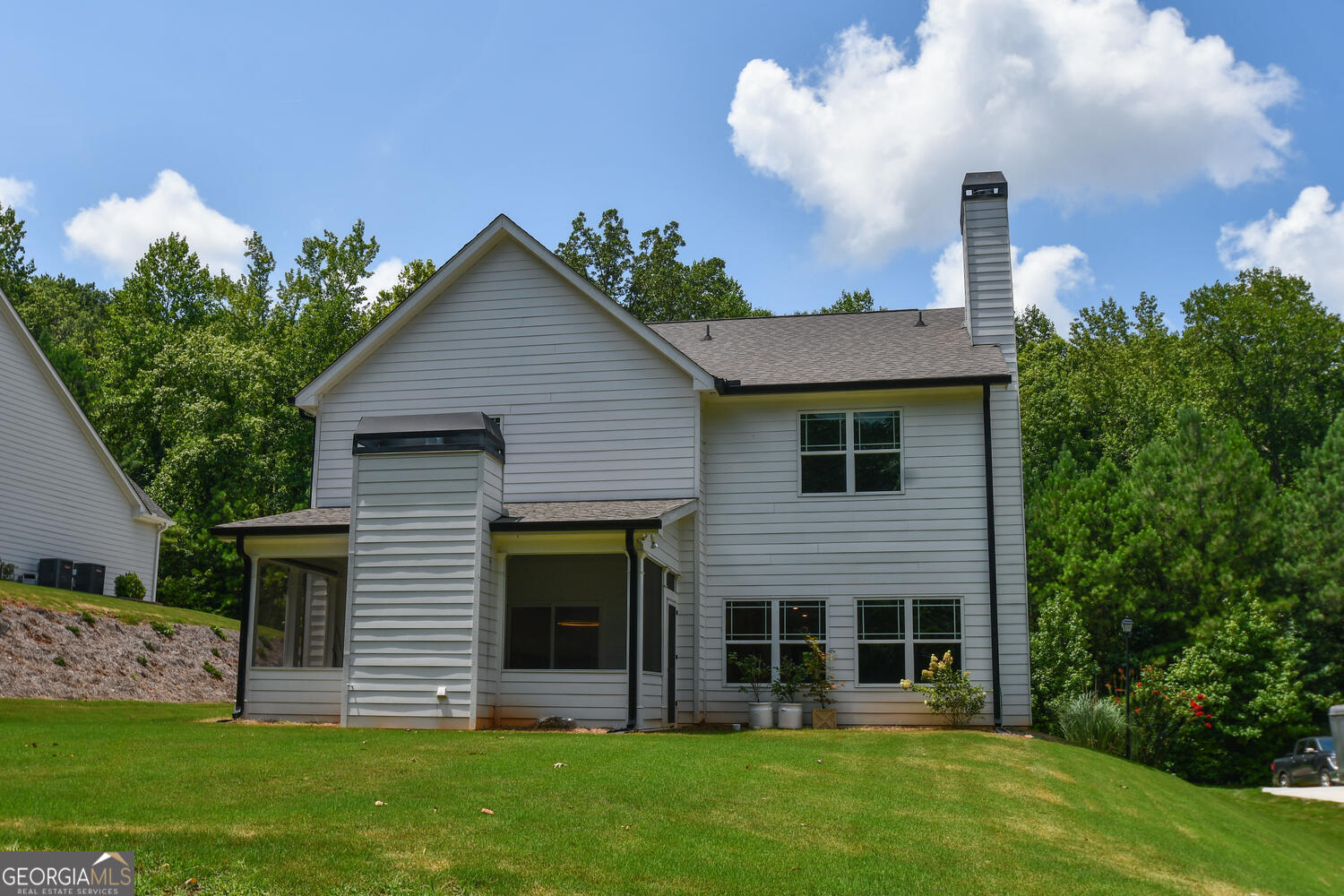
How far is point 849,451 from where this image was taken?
19.7 m

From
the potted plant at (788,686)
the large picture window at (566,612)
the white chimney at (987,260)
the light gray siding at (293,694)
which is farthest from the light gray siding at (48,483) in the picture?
the white chimney at (987,260)

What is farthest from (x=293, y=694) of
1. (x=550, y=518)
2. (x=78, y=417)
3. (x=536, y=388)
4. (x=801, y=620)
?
(x=78, y=417)

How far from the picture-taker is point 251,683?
17656mm

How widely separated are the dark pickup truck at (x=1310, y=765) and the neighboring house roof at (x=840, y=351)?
669 inches

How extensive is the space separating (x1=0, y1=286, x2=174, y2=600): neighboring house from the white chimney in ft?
71.8

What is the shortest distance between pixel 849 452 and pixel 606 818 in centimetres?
1217

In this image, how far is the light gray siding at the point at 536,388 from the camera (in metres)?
19.4

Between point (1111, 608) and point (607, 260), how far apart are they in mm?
24854

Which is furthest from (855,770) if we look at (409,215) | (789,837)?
(409,215)

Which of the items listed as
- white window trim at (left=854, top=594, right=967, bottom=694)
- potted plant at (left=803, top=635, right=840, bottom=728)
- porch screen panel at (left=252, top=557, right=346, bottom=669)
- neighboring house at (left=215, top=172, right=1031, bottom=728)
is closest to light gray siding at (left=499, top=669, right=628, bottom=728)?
neighboring house at (left=215, top=172, right=1031, bottom=728)

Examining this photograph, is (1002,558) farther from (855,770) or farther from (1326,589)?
(1326,589)

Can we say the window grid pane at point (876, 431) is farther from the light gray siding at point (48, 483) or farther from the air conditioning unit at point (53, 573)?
the light gray siding at point (48, 483)

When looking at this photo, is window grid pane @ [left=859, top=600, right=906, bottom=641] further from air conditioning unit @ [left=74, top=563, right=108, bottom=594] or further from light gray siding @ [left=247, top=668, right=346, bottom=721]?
air conditioning unit @ [left=74, top=563, right=108, bottom=594]

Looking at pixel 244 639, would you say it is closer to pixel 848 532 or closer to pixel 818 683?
pixel 818 683
